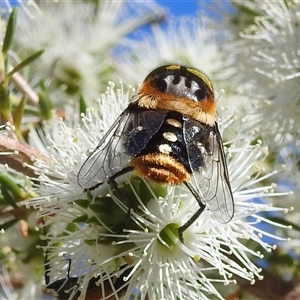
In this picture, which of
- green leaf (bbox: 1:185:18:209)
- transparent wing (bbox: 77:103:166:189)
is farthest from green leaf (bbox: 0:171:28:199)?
transparent wing (bbox: 77:103:166:189)

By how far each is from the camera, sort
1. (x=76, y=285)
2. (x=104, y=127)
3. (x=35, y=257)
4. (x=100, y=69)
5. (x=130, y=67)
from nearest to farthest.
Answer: (x=76, y=285) < (x=104, y=127) < (x=35, y=257) < (x=100, y=69) < (x=130, y=67)

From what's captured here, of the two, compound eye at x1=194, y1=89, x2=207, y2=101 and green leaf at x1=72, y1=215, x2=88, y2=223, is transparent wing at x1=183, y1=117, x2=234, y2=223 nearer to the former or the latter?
compound eye at x1=194, y1=89, x2=207, y2=101

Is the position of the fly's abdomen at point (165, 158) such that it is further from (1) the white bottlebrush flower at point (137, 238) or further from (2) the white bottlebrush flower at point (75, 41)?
(2) the white bottlebrush flower at point (75, 41)

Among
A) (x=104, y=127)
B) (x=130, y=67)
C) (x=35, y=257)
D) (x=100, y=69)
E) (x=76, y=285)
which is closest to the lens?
(x=76, y=285)

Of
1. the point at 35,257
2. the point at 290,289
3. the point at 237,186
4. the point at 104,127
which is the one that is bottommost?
the point at 290,289

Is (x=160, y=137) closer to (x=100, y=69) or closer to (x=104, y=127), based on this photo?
(x=104, y=127)

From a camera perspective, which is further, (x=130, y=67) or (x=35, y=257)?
(x=130, y=67)

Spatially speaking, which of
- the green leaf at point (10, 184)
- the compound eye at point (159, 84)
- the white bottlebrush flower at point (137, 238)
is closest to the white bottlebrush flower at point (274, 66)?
the white bottlebrush flower at point (137, 238)

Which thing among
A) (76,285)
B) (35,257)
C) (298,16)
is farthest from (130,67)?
(76,285)
